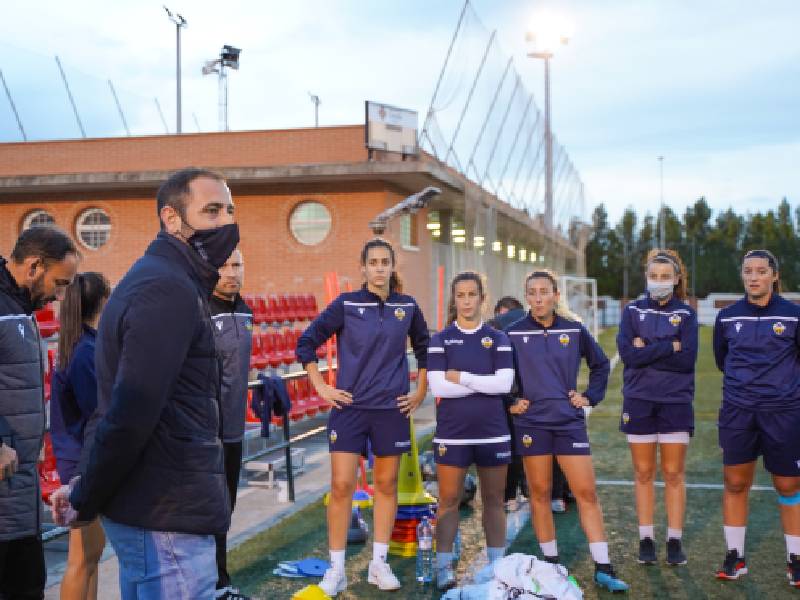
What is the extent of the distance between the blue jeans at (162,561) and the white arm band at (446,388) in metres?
2.62

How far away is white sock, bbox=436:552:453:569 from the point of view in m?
4.96

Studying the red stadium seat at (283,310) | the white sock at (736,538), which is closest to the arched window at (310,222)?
the red stadium seat at (283,310)

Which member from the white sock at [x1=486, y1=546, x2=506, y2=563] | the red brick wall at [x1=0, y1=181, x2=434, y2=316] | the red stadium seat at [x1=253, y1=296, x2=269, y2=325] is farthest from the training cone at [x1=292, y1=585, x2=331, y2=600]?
the red brick wall at [x1=0, y1=181, x2=434, y2=316]

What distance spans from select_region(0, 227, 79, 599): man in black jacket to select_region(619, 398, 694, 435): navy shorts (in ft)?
11.8

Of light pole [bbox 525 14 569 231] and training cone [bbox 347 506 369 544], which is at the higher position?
light pole [bbox 525 14 569 231]

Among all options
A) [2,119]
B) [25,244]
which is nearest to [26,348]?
[25,244]

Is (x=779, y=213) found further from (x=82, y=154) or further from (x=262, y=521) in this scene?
(x=262, y=521)

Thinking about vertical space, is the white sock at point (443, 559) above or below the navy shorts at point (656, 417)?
below

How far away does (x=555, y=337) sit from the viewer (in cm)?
507

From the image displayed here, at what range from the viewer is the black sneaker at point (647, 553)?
5.35m

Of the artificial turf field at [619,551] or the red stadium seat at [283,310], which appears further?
the red stadium seat at [283,310]

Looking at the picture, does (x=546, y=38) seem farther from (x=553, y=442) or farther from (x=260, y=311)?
(x=553, y=442)

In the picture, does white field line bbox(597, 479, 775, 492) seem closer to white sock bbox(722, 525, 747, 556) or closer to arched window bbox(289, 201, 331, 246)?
white sock bbox(722, 525, 747, 556)

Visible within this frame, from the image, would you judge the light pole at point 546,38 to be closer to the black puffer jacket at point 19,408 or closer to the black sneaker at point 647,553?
the black sneaker at point 647,553
